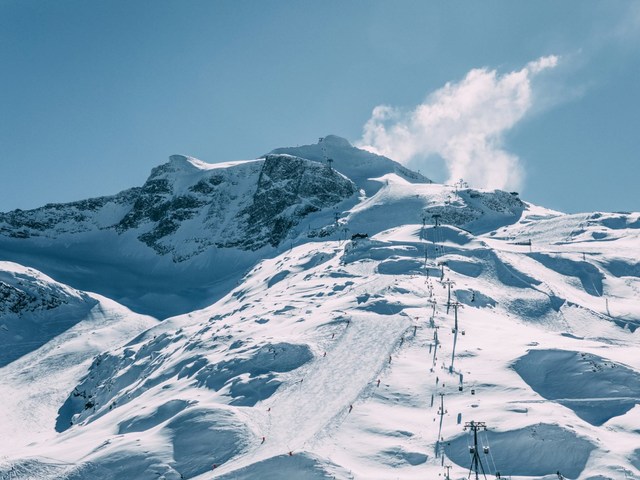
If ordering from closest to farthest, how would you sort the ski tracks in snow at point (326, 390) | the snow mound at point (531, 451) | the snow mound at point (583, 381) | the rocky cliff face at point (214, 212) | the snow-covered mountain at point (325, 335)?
the snow mound at point (531, 451) < the snow-covered mountain at point (325, 335) < the ski tracks in snow at point (326, 390) < the snow mound at point (583, 381) < the rocky cliff face at point (214, 212)

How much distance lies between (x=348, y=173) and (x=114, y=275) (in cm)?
7603

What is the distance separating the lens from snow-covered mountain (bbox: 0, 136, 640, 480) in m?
49.2

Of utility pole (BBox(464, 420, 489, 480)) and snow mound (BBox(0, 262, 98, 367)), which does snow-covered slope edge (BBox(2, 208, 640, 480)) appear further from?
snow mound (BBox(0, 262, 98, 367))

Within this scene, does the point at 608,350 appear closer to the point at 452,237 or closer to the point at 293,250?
the point at 452,237

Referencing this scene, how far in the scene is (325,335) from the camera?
248 ft

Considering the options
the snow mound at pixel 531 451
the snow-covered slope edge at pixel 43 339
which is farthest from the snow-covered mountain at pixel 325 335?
the snow-covered slope edge at pixel 43 339

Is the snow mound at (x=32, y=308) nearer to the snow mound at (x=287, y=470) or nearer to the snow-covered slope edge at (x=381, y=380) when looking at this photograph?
the snow-covered slope edge at (x=381, y=380)

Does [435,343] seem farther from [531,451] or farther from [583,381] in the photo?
[531,451]

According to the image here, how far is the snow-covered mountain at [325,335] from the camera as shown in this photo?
49219mm

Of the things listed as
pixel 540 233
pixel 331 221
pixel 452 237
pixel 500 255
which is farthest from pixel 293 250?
pixel 540 233

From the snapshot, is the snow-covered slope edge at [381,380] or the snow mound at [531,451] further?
the snow-covered slope edge at [381,380]

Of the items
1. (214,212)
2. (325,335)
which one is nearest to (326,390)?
(325,335)

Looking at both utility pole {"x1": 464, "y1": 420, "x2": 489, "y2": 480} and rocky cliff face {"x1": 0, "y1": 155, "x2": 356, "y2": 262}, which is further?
rocky cliff face {"x1": 0, "y1": 155, "x2": 356, "y2": 262}

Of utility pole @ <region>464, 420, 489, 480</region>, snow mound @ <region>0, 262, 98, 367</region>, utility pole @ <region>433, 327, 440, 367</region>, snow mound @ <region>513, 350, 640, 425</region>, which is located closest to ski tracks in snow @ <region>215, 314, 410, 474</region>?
utility pole @ <region>433, 327, 440, 367</region>
